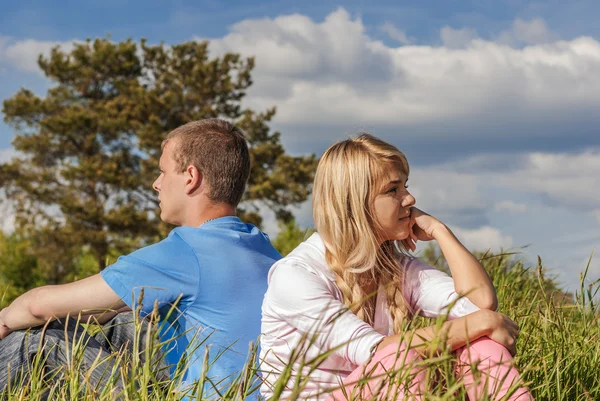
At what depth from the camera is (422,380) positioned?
207 centimetres

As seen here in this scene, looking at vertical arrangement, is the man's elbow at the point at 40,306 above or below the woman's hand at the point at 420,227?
below

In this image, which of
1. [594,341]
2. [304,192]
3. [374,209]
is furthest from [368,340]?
[304,192]

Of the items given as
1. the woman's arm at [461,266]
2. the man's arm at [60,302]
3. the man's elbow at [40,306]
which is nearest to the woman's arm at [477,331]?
the woman's arm at [461,266]

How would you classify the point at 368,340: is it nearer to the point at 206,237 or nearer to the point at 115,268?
the point at 206,237

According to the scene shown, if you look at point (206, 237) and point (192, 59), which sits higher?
point (192, 59)

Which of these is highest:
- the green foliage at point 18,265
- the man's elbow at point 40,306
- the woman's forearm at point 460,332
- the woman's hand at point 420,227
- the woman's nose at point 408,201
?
the woman's nose at point 408,201

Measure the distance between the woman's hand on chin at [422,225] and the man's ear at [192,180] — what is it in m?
0.96

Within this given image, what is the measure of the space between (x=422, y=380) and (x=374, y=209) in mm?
774

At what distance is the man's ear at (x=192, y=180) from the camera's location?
319cm

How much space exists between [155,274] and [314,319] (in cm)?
75

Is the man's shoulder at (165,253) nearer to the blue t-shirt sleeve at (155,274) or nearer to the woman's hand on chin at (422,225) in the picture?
the blue t-shirt sleeve at (155,274)

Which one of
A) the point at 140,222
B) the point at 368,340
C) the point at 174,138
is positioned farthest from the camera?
the point at 140,222

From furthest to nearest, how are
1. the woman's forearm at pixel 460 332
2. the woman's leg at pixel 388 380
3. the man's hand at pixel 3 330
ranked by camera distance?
the man's hand at pixel 3 330 → the woman's forearm at pixel 460 332 → the woman's leg at pixel 388 380

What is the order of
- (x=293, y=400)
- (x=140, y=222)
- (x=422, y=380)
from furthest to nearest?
(x=140, y=222) < (x=422, y=380) < (x=293, y=400)
